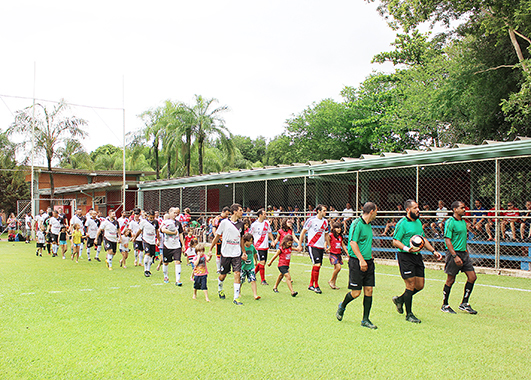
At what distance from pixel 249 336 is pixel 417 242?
2.79 m

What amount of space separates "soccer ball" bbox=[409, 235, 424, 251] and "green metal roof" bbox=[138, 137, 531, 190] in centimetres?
665

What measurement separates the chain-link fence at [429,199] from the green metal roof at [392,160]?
11.7 inches

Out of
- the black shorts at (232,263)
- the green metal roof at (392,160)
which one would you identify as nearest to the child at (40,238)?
the green metal roof at (392,160)

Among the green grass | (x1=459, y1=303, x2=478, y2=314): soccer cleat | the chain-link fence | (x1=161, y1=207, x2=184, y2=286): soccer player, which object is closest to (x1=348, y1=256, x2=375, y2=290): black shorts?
the green grass

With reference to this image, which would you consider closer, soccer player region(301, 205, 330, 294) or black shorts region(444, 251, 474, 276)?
black shorts region(444, 251, 474, 276)

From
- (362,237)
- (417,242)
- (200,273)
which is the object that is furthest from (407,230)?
(200,273)

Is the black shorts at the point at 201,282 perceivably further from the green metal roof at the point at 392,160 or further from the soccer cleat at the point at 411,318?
the green metal roof at the point at 392,160

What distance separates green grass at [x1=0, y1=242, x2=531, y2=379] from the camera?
4.36 meters

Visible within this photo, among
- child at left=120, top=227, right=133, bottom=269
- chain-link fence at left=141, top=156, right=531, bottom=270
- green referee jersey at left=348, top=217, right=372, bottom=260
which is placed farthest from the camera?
child at left=120, top=227, right=133, bottom=269

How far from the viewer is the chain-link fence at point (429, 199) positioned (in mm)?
12094

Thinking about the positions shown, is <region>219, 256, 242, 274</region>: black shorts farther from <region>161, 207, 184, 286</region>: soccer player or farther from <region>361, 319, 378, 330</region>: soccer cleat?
<region>361, 319, 378, 330</region>: soccer cleat

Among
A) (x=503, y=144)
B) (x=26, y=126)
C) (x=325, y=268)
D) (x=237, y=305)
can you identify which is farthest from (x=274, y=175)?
(x=26, y=126)

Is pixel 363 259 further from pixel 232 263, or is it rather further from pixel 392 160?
pixel 392 160

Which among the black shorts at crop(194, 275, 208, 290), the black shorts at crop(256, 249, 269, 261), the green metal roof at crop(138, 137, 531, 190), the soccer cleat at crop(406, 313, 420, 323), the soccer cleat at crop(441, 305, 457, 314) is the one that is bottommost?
the soccer cleat at crop(441, 305, 457, 314)
